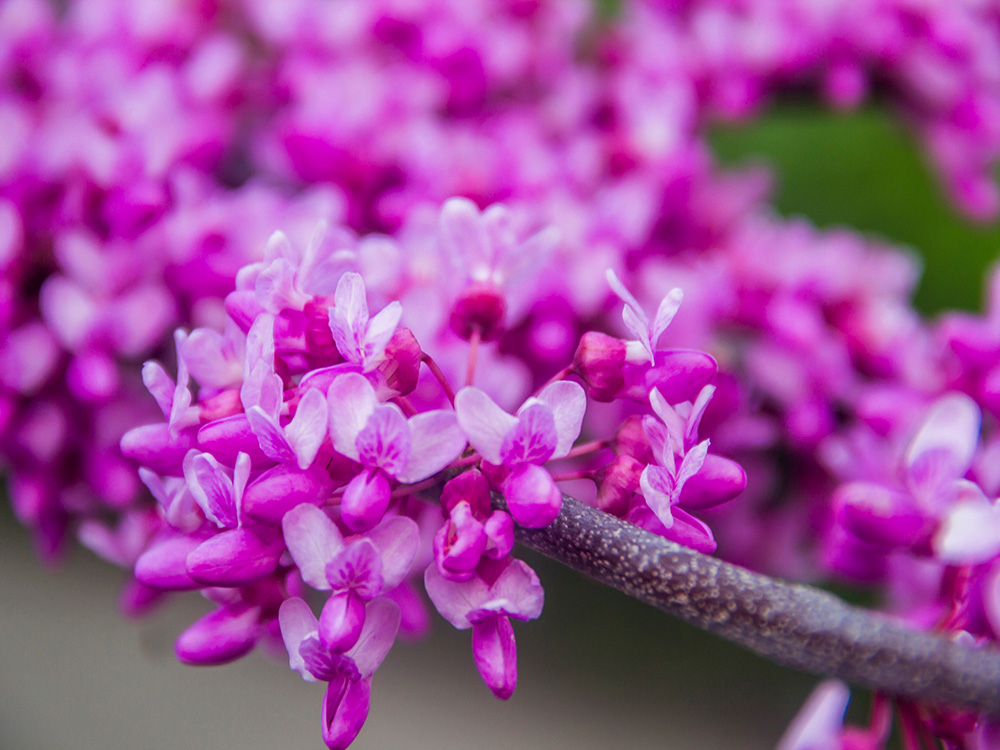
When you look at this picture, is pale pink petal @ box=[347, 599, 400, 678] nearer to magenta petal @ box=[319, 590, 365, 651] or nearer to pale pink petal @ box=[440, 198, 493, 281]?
magenta petal @ box=[319, 590, 365, 651]

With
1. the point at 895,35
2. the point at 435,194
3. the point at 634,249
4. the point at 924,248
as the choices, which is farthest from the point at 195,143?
the point at 924,248

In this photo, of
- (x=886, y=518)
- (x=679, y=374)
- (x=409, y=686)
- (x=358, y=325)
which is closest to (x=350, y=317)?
(x=358, y=325)

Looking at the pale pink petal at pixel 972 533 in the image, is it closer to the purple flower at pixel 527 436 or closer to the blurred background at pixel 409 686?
the purple flower at pixel 527 436

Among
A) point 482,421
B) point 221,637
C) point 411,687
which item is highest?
point 482,421

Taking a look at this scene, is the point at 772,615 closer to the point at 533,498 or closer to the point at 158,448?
the point at 533,498

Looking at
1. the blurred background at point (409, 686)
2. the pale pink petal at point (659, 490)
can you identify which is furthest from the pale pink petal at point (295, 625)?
the blurred background at point (409, 686)

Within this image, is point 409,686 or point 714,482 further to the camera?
point 409,686

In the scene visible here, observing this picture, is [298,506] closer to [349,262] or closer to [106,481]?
[349,262]
